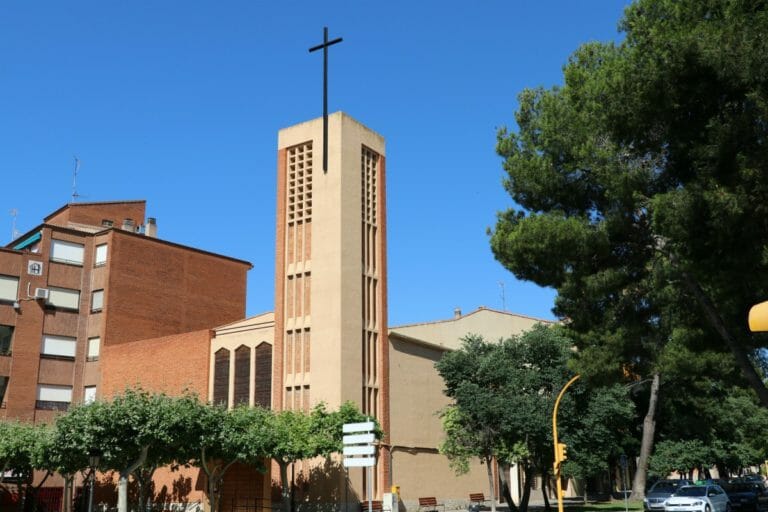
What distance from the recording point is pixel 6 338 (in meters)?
44.0

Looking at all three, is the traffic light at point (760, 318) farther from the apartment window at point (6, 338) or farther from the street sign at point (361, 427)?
the apartment window at point (6, 338)

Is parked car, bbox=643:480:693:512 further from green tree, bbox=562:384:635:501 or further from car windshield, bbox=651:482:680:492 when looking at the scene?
green tree, bbox=562:384:635:501

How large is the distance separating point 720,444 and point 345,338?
30.4 m

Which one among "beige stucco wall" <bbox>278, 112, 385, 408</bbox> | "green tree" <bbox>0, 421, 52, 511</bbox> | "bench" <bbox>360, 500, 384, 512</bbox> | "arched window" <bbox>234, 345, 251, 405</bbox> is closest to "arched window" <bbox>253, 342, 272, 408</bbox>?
"arched window" <bbox>234, 345, 251, 405</bbox>

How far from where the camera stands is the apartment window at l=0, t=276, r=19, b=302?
146 feet

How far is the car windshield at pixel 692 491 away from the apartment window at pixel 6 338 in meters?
35.0

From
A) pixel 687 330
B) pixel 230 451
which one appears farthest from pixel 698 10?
pixel 230 451

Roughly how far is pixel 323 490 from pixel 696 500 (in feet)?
50.3

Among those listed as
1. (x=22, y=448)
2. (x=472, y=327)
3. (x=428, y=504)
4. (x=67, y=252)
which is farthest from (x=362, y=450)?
(x=472, y=327)

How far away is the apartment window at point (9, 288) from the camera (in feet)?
146

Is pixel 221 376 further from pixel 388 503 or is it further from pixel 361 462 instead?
pixel 361 462

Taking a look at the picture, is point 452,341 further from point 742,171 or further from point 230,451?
point 742,171

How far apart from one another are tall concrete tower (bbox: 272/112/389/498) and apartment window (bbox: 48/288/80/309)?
52.8 feet

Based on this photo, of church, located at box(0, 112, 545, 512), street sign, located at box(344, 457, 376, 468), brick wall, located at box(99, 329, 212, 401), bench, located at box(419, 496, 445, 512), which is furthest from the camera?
brick wall, located at box(99, 329, 212, 401)
